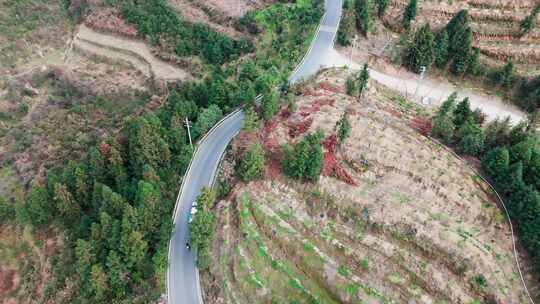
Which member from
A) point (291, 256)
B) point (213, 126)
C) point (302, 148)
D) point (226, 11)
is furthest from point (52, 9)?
point (291, 256)

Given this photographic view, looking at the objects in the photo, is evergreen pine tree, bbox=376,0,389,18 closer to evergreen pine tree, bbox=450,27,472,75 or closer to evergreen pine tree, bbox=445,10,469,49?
evergreen pine tree, bbox=445,10,469,49

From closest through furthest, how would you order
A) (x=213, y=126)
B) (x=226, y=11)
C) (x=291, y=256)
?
(x=291, y=256)
(x=213, y=126)
(x=226, y=11)

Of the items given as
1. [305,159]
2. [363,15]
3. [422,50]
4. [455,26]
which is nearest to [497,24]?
[455,26]

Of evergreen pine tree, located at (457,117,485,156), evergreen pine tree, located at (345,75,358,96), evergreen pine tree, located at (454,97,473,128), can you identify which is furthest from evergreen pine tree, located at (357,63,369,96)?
evergreen pine tree, located at (457,117,485,156)

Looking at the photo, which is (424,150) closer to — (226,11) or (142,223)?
(142,223)

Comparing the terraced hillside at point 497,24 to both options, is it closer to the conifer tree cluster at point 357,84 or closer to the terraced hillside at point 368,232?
the conifer tree cluster at point 357,84

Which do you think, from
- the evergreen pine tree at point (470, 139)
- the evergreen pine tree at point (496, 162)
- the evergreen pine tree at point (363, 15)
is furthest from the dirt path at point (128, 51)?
the evergreen pine tree at point (496, 162)
